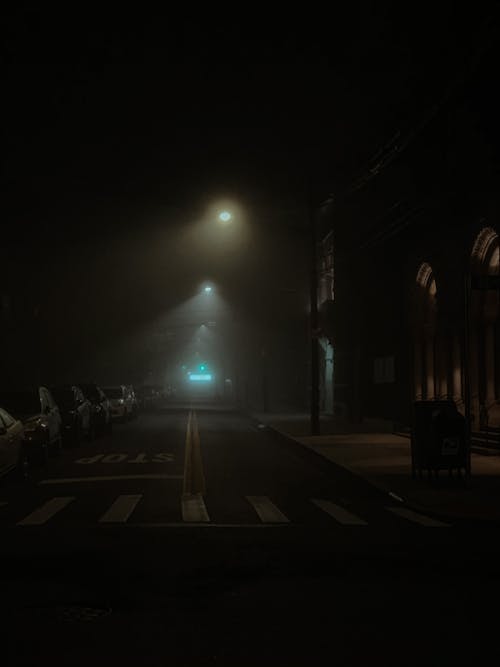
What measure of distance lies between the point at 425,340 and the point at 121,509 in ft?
60.2

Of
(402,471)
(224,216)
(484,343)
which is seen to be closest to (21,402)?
(402,471)

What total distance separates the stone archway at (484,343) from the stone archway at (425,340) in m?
4.53

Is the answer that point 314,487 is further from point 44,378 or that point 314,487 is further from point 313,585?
point 44,378

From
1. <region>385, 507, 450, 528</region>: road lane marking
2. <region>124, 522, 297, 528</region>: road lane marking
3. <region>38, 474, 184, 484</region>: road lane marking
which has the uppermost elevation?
<region>38, 474, 184, 484</region>: road lane marking

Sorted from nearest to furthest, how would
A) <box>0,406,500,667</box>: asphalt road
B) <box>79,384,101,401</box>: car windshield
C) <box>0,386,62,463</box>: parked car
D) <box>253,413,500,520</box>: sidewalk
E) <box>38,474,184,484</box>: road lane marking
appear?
1. <box>0,406,500,667</box>: asphalt road
2. <box>253,413,500,520</box>: sidewalk
3. <box>38,474,184,484</box>: road lane marking
4. <box>0,386,62,463</box>: parked car
5. <box>79,384,101,401</box>: car windshield

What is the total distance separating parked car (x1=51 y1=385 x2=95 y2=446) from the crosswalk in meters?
13.0

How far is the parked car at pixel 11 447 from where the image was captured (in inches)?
674

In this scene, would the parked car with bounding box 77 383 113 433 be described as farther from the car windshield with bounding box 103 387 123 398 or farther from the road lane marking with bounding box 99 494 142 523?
the road lane marking with bounding box 99 494 142 523

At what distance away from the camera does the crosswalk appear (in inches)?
502

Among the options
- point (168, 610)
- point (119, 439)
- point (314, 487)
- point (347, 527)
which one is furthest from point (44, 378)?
point (168, 610)

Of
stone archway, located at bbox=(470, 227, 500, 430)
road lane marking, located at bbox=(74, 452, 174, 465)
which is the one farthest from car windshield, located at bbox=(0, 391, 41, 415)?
stone archway, located at bbox=(470, 227, 500, 430)

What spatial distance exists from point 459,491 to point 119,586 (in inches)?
340

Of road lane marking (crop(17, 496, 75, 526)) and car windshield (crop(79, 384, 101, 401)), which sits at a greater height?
car windshield (crop(79, 384, 101, 401))

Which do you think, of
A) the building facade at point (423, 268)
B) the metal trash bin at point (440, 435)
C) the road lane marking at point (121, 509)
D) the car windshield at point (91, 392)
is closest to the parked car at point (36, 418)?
the road lane marking at point (121, 509)
